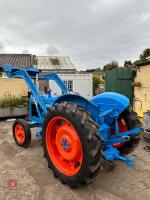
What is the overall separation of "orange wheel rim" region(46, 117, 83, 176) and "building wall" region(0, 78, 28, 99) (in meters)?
5.80

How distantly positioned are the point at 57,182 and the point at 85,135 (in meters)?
0.95

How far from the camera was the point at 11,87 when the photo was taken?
8703mm

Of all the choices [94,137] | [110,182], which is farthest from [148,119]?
[94,137]

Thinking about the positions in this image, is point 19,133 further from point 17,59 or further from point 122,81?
point 17,59

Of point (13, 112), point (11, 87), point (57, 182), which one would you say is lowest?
point (57, 182)

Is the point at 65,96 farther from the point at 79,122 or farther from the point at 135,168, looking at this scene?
the point at 135,168

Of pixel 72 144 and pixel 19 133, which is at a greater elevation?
pixel 72 144

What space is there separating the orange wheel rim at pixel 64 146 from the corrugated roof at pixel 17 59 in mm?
13702

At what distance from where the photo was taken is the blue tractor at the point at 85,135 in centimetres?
259

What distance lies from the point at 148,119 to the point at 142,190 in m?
2.47

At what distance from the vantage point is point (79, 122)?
2.65 m

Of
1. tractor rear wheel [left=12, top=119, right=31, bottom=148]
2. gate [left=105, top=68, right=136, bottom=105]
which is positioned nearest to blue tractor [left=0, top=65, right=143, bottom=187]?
tractor rear wheel [left=12, top=119, right=31, bottom=148]

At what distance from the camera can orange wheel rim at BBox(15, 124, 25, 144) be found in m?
4.61

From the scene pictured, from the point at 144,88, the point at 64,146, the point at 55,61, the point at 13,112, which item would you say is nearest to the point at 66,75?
the point at 13,112
